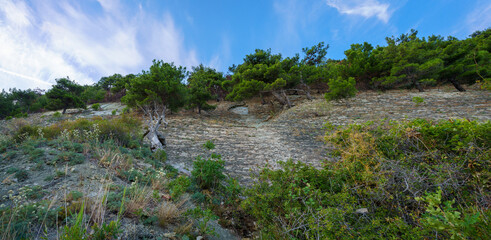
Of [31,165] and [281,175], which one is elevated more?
[31,165]

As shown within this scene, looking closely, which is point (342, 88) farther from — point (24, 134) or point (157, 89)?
point (24, 134)

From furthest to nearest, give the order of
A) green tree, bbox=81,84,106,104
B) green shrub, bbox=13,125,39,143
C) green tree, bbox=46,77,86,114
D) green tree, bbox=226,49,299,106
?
green tree, bbox=81,84,106,104 < green tree, bbox=46,77,86,114 < green tree, bbox=226,49,299,106 < green shrub, bbox=13,125,39,143

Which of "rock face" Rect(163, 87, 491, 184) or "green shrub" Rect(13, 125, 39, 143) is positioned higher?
"green shrub" Rect(13, 125, 39, 143)

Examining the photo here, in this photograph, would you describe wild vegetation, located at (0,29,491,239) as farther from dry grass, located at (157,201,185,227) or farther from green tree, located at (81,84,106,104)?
green tree, located at (81,84,106,104)

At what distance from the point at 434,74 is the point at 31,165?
24185 millimetres

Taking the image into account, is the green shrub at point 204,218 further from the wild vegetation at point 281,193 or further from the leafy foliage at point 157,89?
the leafy foliage at point 157,89

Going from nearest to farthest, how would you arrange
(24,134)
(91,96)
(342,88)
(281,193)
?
1. (281,193)
2. (24,134)
3. (342,88)
4. (91,96)

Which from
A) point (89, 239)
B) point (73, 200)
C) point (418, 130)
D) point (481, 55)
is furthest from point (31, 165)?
point (481, 55)

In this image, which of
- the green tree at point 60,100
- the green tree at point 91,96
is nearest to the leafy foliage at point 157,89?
the green tree at point 60,100

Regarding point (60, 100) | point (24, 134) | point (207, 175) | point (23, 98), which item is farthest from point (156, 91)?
point (23, 98)

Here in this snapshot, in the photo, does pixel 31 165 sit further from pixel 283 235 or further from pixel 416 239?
pixel 416 239

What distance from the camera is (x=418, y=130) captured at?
3.01 meters

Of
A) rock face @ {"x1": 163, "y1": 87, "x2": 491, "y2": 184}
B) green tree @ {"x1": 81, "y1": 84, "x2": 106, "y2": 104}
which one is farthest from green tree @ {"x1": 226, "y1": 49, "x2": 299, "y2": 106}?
green tree @ {"x1": 81, "y1": 84, "x2": 106, "y2": 104}

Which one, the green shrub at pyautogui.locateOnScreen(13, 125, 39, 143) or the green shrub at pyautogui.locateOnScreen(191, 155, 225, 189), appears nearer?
the green shrub at pyautogui.locateOnScreen(191, 155, 225, 189)
